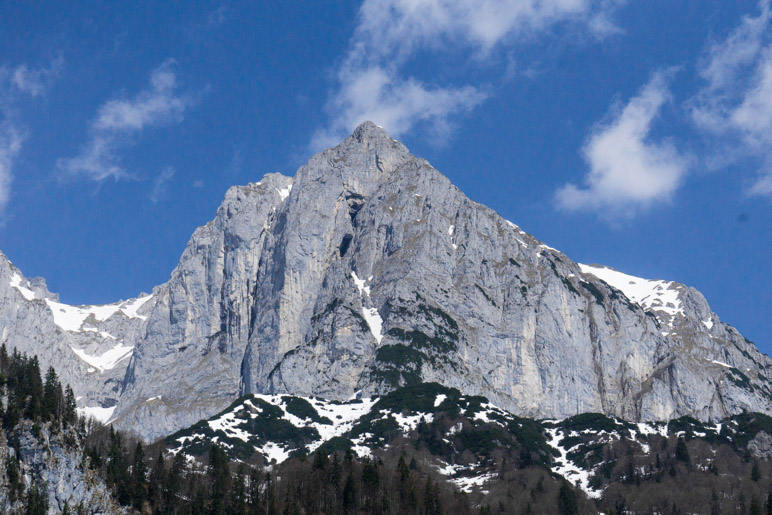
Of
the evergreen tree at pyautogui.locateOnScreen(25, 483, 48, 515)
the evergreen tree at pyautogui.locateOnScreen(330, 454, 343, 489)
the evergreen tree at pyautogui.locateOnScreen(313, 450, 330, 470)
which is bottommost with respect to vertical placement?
the evergreen tree at pyautogui.locateOnScreen(25, 483, 48, 515)

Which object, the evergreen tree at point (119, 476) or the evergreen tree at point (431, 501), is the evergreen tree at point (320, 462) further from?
the evergreen tree at point (119, 476)

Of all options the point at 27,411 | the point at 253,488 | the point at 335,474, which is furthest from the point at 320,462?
the point at 27,411

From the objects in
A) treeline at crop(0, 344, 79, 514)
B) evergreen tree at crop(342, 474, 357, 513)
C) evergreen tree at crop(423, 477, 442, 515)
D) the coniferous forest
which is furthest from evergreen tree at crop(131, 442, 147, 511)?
evergreen tree at crop(423, 477, 442, 515)

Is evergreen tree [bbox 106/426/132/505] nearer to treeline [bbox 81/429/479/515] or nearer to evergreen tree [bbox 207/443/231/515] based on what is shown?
treeline [bbox 81/429/479/515]

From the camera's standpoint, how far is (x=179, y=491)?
170625 millimetres

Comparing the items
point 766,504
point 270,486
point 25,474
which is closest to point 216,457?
point 270,486

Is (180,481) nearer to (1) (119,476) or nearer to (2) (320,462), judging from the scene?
(1) (119,476)

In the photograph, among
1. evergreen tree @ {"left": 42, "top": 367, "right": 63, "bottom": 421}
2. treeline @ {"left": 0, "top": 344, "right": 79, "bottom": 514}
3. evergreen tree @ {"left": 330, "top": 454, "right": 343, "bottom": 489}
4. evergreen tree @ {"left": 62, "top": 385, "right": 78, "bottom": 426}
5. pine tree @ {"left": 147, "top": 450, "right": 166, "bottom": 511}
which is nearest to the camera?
treeline @ {"left": 0, "top": 344, "right": 79, "bottom": 514}

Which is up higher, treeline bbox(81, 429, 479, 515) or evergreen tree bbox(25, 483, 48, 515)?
treeline bbox(81, 429, 479, 515)

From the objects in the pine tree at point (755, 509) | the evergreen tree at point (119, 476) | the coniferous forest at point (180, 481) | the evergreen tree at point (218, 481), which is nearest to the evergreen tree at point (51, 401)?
the coniferous forest at point (180, 481)

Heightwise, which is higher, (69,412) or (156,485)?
(69,412)

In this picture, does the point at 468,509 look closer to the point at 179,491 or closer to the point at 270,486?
the point at 270,486

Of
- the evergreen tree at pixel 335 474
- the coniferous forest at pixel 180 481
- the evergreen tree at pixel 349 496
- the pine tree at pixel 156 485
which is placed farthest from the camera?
the evergreen tree at pixel 335 474

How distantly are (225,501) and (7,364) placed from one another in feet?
140
